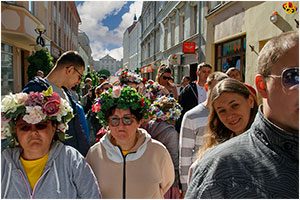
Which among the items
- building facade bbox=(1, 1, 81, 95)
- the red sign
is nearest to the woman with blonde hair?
building facade bbox=(1, 1, 81, 95)

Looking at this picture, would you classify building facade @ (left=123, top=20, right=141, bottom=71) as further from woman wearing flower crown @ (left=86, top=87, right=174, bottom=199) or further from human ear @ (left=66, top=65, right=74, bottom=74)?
woman wearing flower crown @ (left=86, top=87, right=174, bottom=199)

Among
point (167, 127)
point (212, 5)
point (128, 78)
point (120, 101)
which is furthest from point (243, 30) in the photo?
point (120, 101)

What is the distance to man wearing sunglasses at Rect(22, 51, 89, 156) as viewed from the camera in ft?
8.28

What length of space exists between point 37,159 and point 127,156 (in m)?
0.71

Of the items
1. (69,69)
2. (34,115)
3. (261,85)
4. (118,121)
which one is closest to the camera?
(261,85)

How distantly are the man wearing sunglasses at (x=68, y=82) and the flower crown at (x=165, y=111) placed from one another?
939 millimetres

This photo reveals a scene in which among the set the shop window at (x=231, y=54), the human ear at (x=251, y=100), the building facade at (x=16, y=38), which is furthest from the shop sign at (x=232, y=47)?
the building facade at (x=16, y=38)

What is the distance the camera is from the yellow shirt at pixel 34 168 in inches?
68.9

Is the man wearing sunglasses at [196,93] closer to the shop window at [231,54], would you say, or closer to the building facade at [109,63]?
the shop window at [231,54]

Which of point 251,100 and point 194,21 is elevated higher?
point 194,21

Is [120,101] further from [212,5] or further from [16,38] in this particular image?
[16,38]

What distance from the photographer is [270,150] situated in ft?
3.32

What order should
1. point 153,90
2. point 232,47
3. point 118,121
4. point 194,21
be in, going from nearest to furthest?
point 118,121 → point 153,90 → point 232,47 → point 194,21

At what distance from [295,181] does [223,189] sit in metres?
0.28
